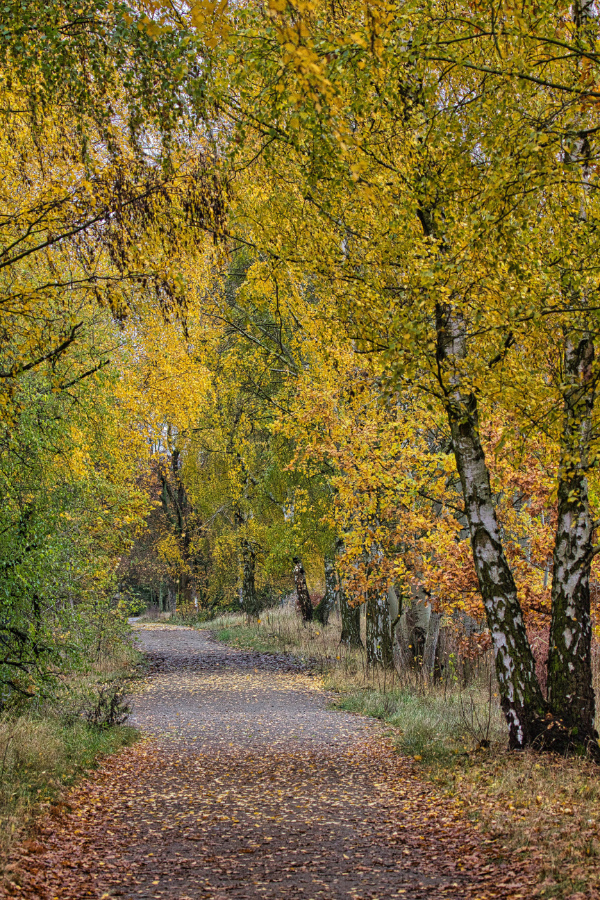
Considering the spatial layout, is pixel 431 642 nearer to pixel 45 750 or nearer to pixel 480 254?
pixel 45 750

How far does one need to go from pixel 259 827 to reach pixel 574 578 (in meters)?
3.83

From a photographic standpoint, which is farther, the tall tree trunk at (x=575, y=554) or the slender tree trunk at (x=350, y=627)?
the slender tree trunk at (x=350, y=627)

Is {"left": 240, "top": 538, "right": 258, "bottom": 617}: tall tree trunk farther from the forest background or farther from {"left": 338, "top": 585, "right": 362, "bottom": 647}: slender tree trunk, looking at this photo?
the forest background

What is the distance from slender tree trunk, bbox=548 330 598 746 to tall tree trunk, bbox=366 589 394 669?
21.2 ft

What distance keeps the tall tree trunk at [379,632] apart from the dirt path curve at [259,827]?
10.6 ft

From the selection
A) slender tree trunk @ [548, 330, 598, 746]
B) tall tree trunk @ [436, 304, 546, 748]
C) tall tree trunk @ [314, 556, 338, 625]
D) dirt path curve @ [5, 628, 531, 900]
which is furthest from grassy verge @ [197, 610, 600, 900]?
tall tree trunk @ [314, 556, 338, 625]

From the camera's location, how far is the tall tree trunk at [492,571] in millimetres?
7074

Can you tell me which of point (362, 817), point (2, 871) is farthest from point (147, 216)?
point (362, 817)

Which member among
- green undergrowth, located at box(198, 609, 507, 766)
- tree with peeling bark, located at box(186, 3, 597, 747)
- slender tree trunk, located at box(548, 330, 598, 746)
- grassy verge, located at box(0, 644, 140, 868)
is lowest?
green undergrowth, located at box(198, 609, 507, 766)

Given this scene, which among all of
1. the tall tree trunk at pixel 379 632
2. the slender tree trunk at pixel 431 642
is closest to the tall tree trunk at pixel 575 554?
the slender tree trunk at pixel 431 642

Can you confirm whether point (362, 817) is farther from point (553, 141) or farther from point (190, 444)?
point (190, 444)

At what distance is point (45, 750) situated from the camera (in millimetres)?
6965

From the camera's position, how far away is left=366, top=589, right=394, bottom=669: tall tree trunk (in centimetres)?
1390

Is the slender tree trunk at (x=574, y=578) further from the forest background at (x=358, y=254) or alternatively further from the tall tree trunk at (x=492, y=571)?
the tall tree trunk at (x=492, y=571)
